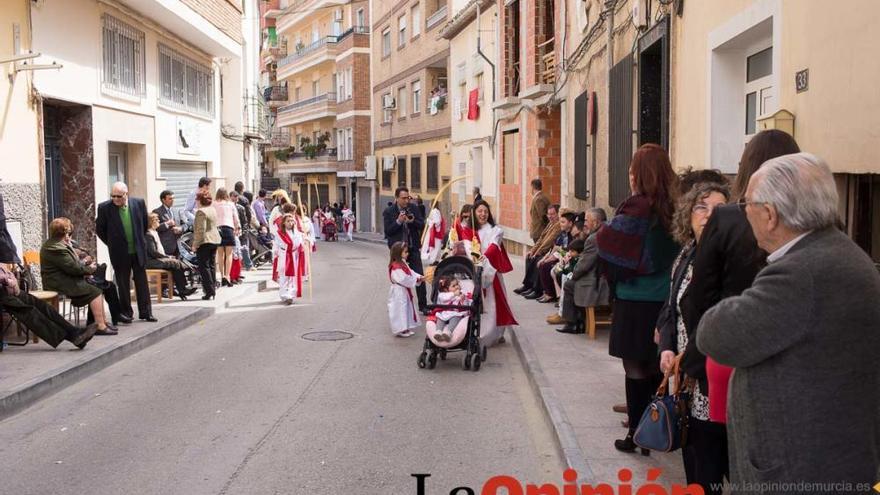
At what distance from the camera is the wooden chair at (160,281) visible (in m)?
13.6

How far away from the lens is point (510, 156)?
75.2 ft

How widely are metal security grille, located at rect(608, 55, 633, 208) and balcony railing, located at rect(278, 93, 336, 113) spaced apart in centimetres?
3579

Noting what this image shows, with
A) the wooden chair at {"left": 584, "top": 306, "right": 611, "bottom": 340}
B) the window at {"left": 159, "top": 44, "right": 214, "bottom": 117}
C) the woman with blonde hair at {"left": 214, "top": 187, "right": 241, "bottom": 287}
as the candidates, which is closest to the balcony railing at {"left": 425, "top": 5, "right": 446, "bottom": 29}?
the window at {"left": 159, "top": 44, "right": 214, "bottom": 117}

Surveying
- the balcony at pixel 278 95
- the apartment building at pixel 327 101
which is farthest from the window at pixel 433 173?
the balcony at pixel 278 95

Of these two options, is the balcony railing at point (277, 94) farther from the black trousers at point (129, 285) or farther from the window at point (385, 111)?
the black trousers at point (129, 285)

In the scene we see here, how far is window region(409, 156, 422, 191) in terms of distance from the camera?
34794 mm

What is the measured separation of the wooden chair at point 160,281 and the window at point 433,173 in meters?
18.8

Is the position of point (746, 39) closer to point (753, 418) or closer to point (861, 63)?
point (861, 63)

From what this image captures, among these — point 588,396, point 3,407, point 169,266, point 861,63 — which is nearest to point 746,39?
point 861,63

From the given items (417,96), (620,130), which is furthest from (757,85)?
(417,96)

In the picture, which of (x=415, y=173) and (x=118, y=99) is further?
(x=415, y=173)

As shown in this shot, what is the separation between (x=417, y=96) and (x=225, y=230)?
20486 millimetres

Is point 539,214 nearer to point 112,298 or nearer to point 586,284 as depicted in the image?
point 586,284

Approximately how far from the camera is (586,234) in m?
11.0
